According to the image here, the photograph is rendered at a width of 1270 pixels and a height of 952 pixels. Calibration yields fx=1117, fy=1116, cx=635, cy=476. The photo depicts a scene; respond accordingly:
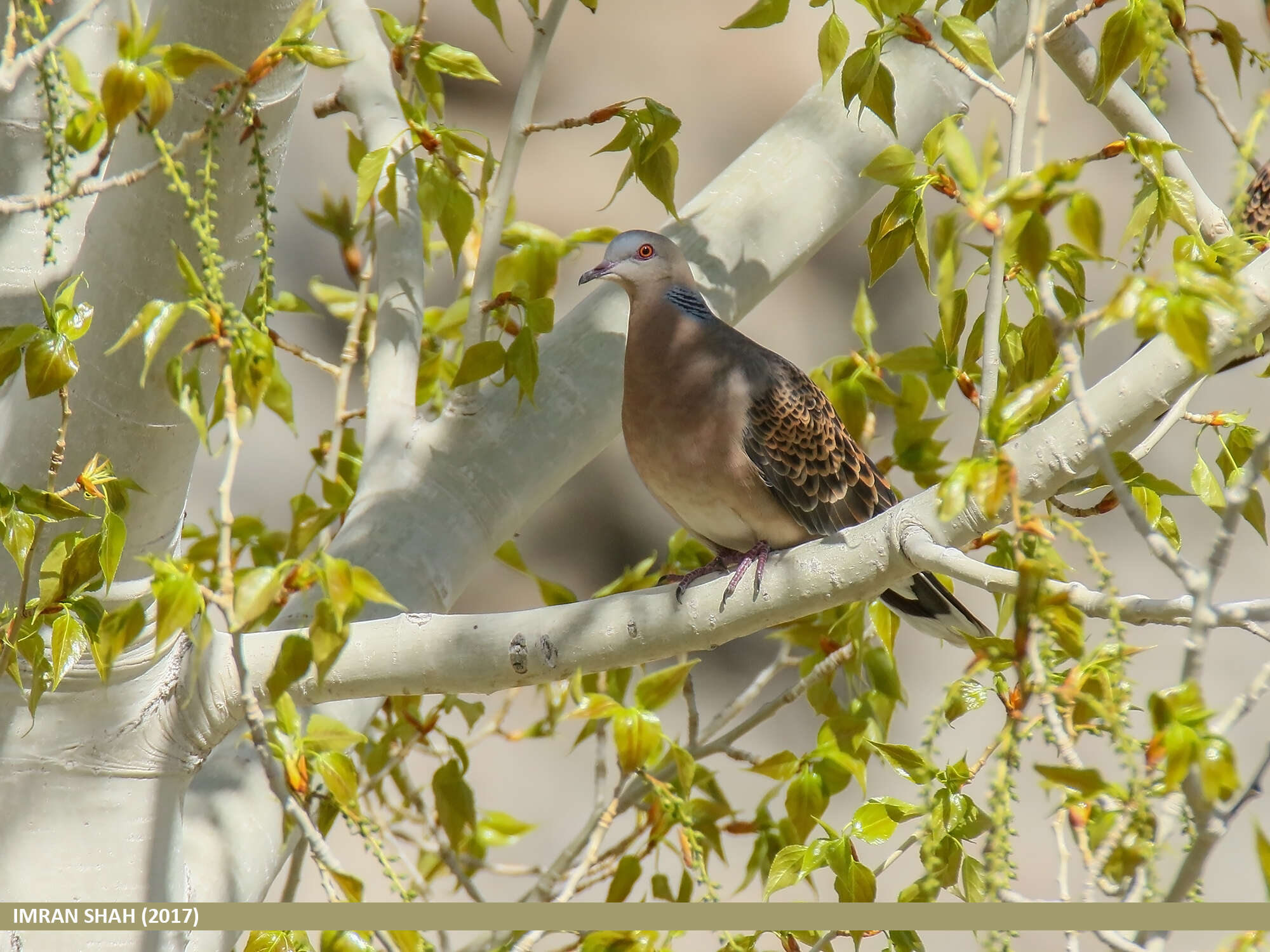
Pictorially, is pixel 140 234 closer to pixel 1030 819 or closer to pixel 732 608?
pixel 732 608

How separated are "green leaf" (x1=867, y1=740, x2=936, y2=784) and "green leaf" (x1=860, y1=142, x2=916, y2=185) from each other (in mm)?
493

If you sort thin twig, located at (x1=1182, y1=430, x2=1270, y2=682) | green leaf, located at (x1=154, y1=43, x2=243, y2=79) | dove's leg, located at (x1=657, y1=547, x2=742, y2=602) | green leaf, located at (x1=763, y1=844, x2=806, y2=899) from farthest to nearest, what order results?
dove's leg, located at (x1=657, y1=547, x2=742, y2=602)
green leaf, located at (x1=763, y1=844, x2=806, y2=899)
green leaf, located at (x1=154, y1=43, x2=243, y2=79)
thin twig, located at (x1=1182, y1=430, x2=1270, y2=682)

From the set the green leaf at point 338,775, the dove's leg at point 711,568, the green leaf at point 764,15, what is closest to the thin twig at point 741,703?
the dove's leg at point 711,568

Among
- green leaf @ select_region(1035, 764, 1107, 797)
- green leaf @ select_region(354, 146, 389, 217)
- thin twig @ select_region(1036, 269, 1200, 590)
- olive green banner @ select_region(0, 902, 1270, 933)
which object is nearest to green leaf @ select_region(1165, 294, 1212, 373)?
thin twig @ select_region(1036, 269, 1200, 590)

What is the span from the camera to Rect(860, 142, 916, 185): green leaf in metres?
0.97

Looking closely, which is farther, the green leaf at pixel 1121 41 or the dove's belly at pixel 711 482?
the dove's belly at pixel 711 482

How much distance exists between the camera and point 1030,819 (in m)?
3.32

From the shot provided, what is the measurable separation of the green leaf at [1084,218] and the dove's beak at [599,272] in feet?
3.33

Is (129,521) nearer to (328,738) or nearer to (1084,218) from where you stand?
(328,738)

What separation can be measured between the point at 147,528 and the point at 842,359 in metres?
0.90

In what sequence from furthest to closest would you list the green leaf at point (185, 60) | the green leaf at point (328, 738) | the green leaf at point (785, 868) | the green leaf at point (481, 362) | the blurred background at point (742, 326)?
the blurred background at point (742, 326)
the green leaf at point (481, 362)
the green leaf at point (785, 868)
the green leaf at point (328, 738)
the green leaf at point (185, 60)

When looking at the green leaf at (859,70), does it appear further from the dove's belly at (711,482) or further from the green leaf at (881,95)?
the dove's belly at (711,482)

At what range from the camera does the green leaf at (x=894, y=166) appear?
97 cm

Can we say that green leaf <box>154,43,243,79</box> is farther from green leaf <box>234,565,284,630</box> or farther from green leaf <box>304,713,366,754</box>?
green leaf <box>304,713,366,754</box>
